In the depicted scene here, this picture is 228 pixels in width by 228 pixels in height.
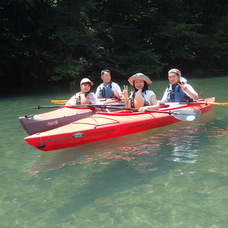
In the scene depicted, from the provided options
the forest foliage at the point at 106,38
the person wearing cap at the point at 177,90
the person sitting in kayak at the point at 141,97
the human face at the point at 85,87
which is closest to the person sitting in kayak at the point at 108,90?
the person wearing cap at the point at 177,90

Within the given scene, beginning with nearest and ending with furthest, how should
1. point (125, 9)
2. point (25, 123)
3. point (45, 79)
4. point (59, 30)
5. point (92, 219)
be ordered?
point (92, 219) → point (25, 123) → point (59, 30) → point (45, 79) → point (125, 9)

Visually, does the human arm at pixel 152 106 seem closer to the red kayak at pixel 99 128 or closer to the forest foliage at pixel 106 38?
the red kayak at pixel 99 128

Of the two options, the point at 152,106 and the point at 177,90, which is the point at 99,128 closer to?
the point at 152,106

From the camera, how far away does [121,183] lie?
3.58 metres

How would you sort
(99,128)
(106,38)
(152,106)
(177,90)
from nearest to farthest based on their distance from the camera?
(99,128)
(152,106)
(177,90)
(106,38)

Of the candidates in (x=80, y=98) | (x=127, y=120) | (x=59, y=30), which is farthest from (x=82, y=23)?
(x=127, y=120)

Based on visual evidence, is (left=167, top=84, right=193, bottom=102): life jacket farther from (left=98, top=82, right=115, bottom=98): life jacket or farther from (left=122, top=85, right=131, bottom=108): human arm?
(left=98, top=82, right=115, bottom=98): life jacket

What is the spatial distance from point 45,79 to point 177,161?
14.1m

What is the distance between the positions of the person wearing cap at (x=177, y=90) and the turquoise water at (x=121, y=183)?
1.14 metres

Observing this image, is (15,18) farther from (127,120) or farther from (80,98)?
(127,120)

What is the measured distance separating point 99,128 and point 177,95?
2.46 metres

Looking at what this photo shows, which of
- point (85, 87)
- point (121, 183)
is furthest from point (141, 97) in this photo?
point (121, 183)

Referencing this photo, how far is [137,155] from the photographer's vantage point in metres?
4.54

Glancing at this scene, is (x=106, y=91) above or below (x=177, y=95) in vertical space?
above
